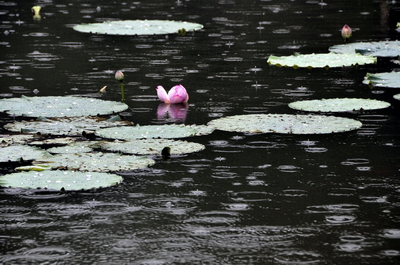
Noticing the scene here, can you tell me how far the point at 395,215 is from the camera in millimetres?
5156

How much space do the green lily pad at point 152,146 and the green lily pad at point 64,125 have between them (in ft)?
2.09

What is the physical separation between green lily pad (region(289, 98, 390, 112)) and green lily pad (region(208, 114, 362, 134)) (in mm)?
399

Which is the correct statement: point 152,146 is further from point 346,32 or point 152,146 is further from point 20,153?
point 346,32

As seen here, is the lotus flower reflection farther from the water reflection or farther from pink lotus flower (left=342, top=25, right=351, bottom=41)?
the water reflection

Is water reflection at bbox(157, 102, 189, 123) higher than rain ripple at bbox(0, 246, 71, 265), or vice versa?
water reflection at bbox(157, 102, 189, 123)

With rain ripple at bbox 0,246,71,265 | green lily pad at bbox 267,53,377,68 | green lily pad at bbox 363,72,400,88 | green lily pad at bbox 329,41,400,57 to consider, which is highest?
green lily pad at bbox 329,41,400,57

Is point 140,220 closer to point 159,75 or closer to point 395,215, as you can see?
point 395,215

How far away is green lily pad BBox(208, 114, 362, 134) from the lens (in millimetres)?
7227

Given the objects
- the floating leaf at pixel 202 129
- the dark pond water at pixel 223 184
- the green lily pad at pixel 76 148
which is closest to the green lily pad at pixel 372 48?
the dark pond water at pixel 223 184

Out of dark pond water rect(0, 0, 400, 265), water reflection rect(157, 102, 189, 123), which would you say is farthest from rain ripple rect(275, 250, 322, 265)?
water reflection rect(157, 102, 189, 123)

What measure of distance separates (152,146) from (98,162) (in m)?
0.65

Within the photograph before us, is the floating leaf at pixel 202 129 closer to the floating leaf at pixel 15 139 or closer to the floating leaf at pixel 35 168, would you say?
the floating leaf at pixel 15 139

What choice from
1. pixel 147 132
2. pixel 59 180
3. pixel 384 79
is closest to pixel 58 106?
pixel 147 132

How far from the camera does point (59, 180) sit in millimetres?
5797
